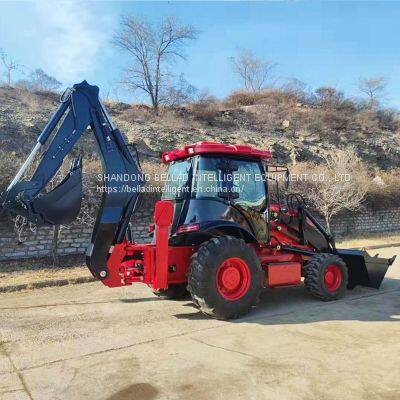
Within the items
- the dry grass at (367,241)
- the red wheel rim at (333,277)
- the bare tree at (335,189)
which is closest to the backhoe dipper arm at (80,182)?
the red wheel rim at (333,277)

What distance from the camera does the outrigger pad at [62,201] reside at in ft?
19.0

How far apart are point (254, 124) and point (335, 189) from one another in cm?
1313

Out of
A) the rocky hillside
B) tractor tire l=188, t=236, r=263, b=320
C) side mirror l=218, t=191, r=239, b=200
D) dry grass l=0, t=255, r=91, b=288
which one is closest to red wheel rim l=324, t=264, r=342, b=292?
tractor tire l=188, t=236, r=263, b=320

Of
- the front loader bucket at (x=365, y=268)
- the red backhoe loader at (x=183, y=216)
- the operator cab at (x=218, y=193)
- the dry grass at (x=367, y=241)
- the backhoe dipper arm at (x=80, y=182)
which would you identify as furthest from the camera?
the dry grass at (x=367, y=241)

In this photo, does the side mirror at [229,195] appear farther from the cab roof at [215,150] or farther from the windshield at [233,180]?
the cab roof at [215,150]

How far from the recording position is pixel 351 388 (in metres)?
3.92

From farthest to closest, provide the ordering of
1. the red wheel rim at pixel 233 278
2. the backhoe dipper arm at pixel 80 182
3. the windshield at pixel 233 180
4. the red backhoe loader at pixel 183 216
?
the windshield at pixel 233 180, the red wheel rim at pixel 233 278, the red backhoe loader at pixel 183 216, the backhoe dipper arm at pixel 80 182

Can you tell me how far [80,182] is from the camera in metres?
6.03

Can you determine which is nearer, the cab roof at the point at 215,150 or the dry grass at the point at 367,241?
the cab roof at the point at 215,150

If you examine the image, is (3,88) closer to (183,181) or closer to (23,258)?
(23,258)

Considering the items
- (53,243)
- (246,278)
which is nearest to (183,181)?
(246,278)

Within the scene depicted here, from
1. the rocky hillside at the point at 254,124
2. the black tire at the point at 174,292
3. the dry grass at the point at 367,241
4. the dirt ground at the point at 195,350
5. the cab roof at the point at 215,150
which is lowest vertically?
the dirt ground at the point at 195,350

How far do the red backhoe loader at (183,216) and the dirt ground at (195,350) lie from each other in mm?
514

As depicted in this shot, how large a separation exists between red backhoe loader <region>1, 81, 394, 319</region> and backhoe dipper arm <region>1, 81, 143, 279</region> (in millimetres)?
13
